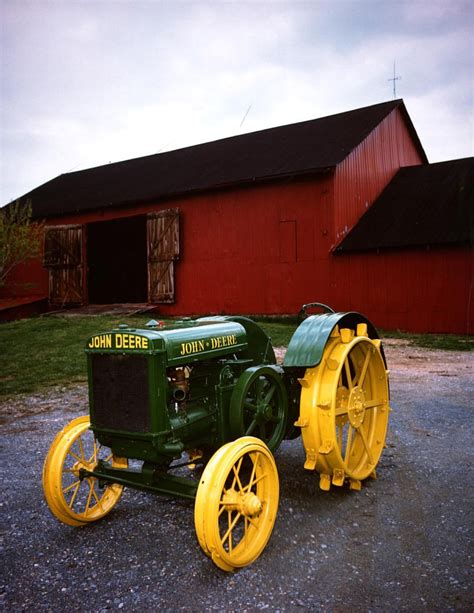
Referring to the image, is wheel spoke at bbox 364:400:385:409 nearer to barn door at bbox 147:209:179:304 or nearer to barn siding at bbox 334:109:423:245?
barn siding at bbox 334:109:423:245

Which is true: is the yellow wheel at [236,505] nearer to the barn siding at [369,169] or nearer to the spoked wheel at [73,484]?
the spoked wheel at [73,484]

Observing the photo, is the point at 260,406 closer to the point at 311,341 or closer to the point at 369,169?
the point at 311,341

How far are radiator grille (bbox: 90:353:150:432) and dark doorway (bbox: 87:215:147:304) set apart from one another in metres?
16.2

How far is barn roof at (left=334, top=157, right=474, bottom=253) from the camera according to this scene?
12.9 m

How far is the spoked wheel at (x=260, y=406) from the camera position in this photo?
321 centimetres

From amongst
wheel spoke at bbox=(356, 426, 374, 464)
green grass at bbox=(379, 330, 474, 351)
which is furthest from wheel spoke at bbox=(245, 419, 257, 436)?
green grass at bbox=(379, 330, 474, 351)

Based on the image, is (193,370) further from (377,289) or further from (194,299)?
(194,299)

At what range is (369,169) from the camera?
15.6m

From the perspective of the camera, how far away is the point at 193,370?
10.8ft

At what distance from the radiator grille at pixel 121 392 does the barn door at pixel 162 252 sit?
43.5ft

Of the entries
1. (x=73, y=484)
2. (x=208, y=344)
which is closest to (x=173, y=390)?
(x=208, y=344)

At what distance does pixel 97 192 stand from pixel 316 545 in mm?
18582

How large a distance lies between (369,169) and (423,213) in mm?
A: 2476

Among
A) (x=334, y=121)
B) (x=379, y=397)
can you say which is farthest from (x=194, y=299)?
(x=379, y=397)
